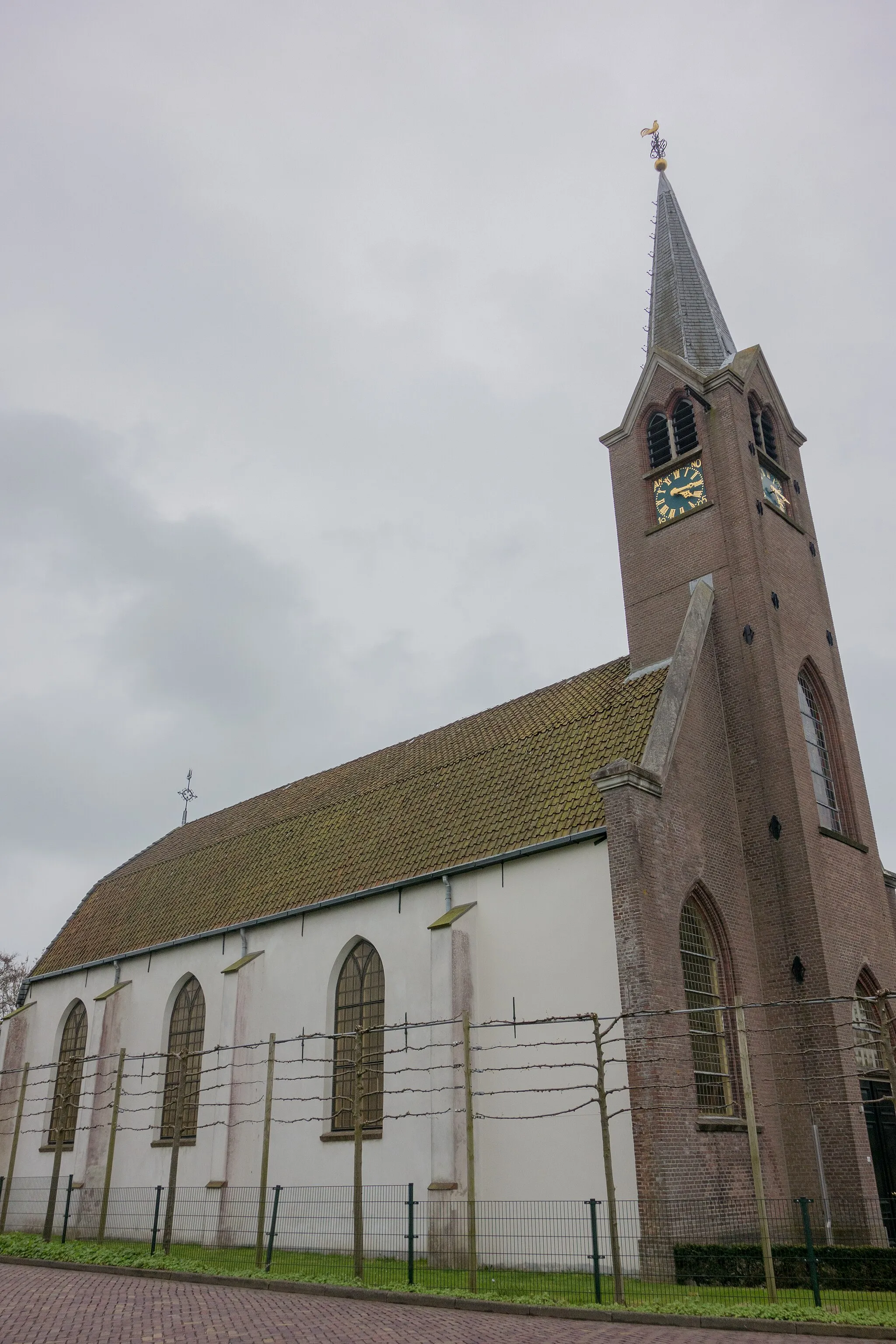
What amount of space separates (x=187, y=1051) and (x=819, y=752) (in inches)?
687

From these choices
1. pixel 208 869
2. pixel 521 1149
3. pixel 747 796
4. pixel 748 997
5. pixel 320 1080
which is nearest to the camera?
pixel 521 1149

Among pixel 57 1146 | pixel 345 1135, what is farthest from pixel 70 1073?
pixel 345 1135

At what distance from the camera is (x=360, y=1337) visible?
11.1 m

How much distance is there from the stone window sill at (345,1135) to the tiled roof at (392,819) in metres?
5.03

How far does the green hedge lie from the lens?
14375mm

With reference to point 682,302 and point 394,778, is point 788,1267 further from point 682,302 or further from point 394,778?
point 682,302

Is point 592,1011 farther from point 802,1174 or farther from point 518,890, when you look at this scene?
point 802,1174

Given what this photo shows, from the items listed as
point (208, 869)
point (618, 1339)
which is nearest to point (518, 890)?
point (618, 1339)

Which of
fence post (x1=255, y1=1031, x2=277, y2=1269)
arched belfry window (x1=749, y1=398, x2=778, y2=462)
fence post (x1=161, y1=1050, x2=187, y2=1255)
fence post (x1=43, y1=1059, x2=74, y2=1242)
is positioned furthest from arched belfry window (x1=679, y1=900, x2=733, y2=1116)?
fence post (x1=43, y1=1059, x2=74, y2=1242)

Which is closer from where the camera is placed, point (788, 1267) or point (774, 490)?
point (788, 1267)

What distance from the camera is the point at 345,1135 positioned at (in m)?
21.3

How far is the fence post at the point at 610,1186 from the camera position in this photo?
43.0 feet

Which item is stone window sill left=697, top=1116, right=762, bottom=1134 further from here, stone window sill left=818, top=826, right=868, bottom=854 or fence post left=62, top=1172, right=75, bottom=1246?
fence post left=62, top=1172, right=75, bottom=1246

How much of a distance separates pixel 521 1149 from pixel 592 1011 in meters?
2.84
